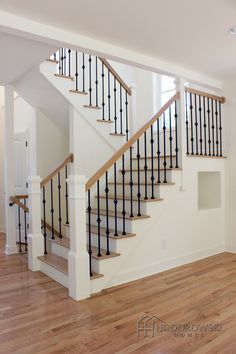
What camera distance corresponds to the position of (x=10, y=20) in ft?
8.19

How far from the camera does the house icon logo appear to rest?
2240 millimetres

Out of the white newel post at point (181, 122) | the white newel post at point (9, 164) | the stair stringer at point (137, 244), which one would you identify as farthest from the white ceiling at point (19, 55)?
the stair stringer at point (137, 244)

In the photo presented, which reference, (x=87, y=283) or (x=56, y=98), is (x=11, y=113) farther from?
(x=87, y=283)

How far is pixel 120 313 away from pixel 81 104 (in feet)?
9.51

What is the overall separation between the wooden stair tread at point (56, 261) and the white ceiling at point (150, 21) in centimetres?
246

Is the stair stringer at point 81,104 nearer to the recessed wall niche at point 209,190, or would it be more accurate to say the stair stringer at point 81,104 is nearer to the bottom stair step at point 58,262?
the recessed wall niche at point 209,190

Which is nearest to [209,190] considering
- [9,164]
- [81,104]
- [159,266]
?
[159,266]

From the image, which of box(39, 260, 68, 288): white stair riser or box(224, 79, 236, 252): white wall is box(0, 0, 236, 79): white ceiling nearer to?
box(224, 79, 236, 252): white wall

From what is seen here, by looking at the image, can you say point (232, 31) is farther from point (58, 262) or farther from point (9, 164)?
point (9, 164)

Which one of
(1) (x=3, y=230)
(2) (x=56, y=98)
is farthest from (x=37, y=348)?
(1) (x=3, y=230)

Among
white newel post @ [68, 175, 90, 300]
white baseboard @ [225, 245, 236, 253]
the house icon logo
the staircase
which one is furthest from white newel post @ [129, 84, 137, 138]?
the house icon logo

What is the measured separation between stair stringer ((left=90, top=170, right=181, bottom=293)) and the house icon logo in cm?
72

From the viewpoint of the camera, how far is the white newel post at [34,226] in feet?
12.4

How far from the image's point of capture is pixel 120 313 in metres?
2.57
